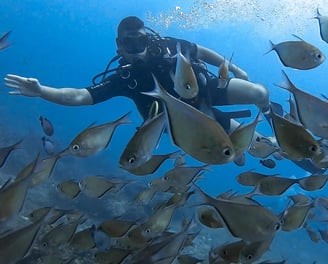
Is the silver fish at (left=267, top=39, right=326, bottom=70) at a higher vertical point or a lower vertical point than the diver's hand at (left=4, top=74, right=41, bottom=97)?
higher

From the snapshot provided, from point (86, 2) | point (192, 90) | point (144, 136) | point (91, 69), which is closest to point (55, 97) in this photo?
point (192, 90)

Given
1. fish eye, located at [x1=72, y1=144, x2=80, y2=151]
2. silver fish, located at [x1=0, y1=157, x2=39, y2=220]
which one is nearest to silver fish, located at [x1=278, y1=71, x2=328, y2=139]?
fish eye, located at [x1=72, y1=144, x2=80, y2=151]

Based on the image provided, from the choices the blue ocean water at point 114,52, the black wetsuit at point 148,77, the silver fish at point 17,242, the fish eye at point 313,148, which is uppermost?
the fish eye at point 313,148

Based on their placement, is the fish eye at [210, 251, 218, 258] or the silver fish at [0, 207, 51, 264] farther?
the fish eye at [210, 251, 218, 258]

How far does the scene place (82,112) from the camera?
87125mm

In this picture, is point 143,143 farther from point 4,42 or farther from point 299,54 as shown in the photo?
point 299,54

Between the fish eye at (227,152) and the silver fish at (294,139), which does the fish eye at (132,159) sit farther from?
the silver fish at (294,139)

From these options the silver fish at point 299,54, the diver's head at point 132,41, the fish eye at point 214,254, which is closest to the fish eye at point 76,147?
the fish eye at point 214,254

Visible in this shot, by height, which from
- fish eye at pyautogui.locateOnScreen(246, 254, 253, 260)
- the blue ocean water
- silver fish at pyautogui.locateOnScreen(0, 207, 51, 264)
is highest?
silver fish at pyautogui.locateOnScreen(0, 207, 51, 264)

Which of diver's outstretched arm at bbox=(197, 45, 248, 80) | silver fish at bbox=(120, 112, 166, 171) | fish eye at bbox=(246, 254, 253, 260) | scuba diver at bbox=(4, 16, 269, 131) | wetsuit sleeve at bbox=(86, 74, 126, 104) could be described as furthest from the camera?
diver's outstretched arm at bbox=(197, 45, 248, 80)

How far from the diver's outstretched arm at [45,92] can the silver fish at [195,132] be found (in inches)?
115

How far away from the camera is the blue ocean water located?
1967 centimetres

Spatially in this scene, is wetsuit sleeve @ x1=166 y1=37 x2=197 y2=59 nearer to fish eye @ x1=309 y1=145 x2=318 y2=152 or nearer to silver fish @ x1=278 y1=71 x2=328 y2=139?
silver fish @ x1=278 y1=71 x2=328 y2=139

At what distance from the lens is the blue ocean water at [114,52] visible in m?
19.7
